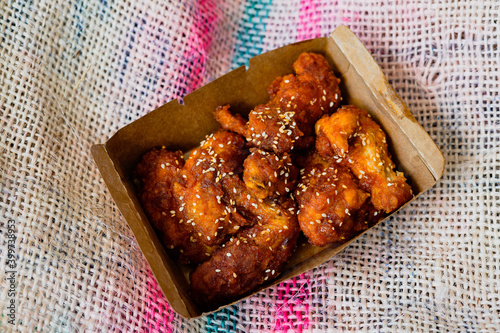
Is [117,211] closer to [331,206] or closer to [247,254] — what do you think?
[247,254]

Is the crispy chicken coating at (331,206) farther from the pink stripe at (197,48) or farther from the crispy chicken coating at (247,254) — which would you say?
the pink stripe at (197,48)

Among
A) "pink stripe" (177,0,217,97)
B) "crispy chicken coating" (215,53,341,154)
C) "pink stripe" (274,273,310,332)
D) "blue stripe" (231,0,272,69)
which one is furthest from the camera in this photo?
"blue stripe" (231,0,272,69)

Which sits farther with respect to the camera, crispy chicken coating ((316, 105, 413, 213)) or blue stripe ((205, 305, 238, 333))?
blue stripe ((205, 305, 238, 333))

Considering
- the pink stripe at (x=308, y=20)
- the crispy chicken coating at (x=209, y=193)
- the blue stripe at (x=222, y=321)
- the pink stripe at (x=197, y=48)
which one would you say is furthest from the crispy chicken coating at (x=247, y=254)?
the pink stripe at (x=308, y=20)

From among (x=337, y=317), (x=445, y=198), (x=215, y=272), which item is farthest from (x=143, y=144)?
(x=445, y=198)

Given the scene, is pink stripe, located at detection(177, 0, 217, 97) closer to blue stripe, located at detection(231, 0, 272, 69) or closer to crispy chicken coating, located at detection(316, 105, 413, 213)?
blue stripe, located at detection(231, 0, 272, 69)

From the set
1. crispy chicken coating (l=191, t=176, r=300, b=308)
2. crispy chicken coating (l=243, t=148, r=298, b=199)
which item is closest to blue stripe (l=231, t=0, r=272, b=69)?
crispy chicken coating (l=243, t=148, r=298, b=199)

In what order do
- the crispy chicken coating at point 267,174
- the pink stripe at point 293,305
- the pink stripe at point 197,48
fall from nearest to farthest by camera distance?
the crispy chicken coating at point 267,174 → the pink stripe at point 293,305 → the pink stripe at point 197,48
